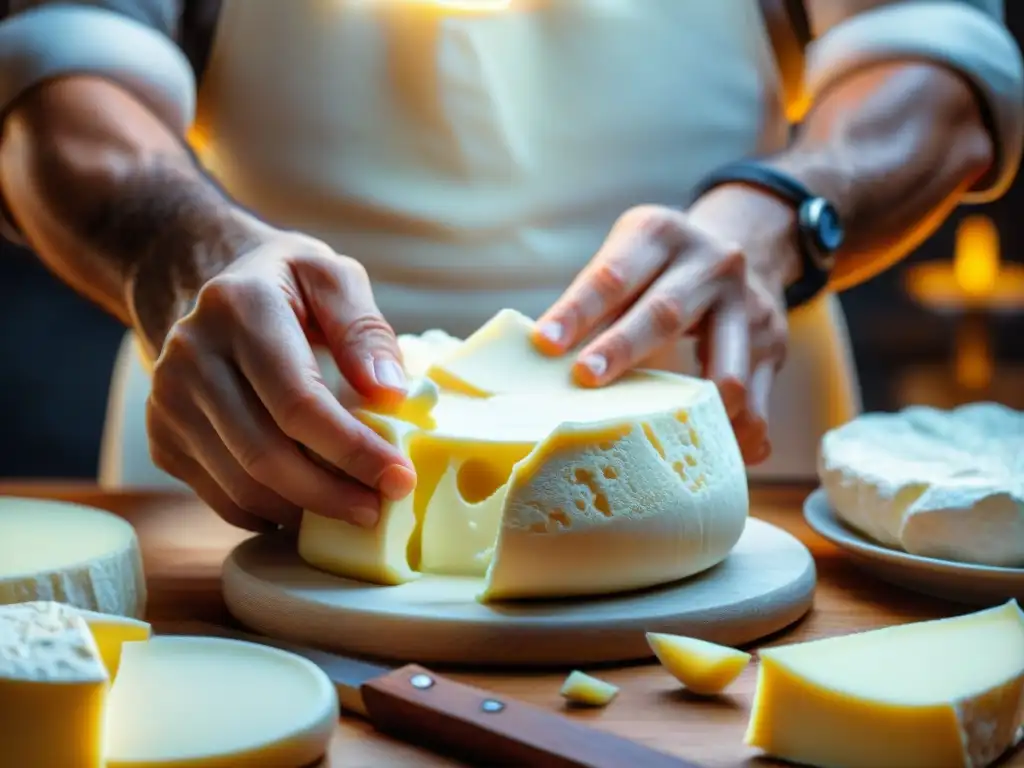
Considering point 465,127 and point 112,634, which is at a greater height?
point 465,127

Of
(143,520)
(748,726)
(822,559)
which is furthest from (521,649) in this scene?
(143,520)

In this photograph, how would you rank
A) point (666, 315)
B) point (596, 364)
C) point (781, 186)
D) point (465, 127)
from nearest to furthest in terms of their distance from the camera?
point (596, 364), point (666, 315), point (781, 186), point (465, 127)

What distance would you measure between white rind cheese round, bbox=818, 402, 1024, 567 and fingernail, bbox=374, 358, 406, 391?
504mm

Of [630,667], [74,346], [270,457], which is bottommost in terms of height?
[74,346]

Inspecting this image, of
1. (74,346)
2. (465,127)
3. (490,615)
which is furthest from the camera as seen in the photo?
(74,346)

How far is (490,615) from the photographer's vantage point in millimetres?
1271

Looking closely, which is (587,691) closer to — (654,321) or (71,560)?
(71,560)

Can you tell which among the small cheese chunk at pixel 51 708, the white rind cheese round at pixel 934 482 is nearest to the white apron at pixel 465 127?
the white rind cheese round at pixel 934 482

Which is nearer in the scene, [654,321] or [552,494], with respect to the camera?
[552,494]

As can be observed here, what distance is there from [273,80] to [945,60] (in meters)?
1.01

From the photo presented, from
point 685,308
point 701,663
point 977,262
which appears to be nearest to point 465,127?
point 685,308

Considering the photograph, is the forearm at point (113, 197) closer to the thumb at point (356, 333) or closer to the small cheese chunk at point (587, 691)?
the thumb at point (356, 333)

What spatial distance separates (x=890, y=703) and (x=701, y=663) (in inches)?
7.7

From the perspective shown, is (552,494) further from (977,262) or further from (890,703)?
(977,262)
